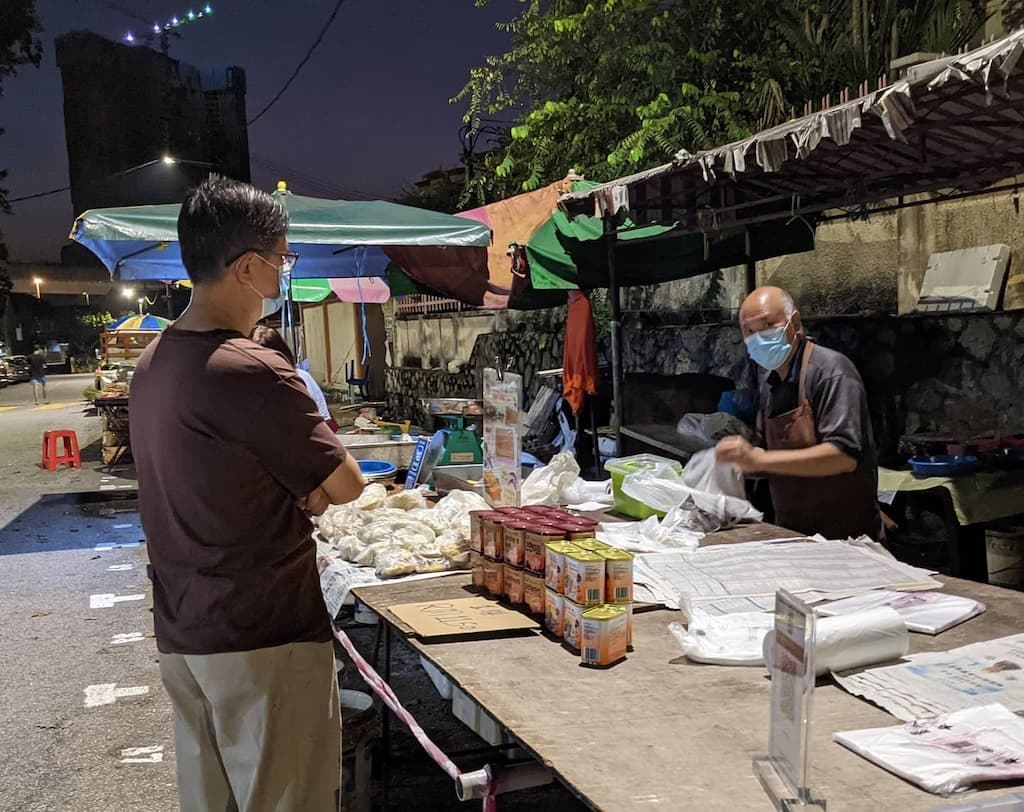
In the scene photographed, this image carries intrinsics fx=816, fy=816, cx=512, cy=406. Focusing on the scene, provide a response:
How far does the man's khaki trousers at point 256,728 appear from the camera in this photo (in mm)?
1968

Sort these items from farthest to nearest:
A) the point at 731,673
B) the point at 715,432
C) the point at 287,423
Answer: the point at 715,432 → the point at 731,673 → the point at 287,423

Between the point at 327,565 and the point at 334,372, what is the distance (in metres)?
Result: 20.9

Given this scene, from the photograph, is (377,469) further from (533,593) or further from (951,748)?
(951,748)

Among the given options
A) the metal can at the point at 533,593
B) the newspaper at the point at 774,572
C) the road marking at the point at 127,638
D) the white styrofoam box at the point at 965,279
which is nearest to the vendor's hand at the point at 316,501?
the metal can at the point at 533,593

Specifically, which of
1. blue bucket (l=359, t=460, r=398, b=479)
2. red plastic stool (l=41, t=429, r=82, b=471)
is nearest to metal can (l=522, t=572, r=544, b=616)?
blue bucket (l=359, t=460, r=398, b=479)

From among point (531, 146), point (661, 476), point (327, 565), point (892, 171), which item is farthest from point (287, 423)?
point (531, 146)

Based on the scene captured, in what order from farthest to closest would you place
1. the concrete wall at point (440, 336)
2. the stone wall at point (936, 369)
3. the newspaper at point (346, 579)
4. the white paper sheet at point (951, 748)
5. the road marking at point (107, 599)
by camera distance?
the concrete wall at point (440, 336) → the road marking at point (107, 599) → the stone wall at point (936, 369) → the newspaper at point (346, 579) → the white paper sheet at point (951, 748)

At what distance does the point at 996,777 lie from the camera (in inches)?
57.9

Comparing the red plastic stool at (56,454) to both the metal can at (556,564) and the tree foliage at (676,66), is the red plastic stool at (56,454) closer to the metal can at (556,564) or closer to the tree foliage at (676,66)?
the tree foliage at (676,66)

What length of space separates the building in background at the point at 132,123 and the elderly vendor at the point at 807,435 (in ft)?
119

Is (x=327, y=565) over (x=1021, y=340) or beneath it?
beneath

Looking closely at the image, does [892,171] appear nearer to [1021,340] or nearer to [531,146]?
[1021,340]

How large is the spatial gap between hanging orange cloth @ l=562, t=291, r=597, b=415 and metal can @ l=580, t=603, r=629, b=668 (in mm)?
5425

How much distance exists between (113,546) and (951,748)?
792 cm
